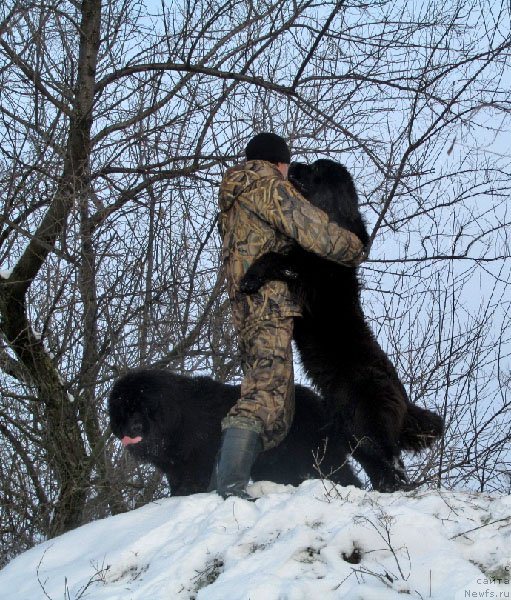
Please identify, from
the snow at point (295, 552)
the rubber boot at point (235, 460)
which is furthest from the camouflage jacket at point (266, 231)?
the snow at point (295, 552)

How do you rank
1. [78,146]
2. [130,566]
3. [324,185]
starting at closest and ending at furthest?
[130,566] < [324,185] < [78,146]

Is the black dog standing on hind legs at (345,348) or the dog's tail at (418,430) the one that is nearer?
the black dog standing on hind legs at (345,348)

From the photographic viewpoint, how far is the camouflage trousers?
178 inches

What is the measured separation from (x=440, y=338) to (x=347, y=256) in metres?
3.74

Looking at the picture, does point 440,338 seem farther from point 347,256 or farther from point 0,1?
point 0,1

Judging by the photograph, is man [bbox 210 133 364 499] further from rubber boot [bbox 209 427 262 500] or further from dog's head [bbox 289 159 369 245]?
dog's head [bbox 289 159 369 245]

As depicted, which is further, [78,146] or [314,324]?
[78,146]

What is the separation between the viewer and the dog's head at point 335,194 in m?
4.80

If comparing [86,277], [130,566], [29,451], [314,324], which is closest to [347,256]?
[314,324]

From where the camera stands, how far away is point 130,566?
12.4ft

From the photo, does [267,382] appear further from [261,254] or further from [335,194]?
[335,194]

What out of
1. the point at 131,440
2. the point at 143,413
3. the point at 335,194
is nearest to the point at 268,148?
the point at 335,194

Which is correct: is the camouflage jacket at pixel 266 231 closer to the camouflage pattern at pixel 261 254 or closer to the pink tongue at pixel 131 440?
the camouflage pattern at pixel 261 254

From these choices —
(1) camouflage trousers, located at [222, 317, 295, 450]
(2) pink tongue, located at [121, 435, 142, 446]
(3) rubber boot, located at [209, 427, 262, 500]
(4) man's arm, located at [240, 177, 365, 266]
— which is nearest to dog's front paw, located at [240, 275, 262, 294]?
(1) camouflage trousers, located at [222, 317, 295, 450]
